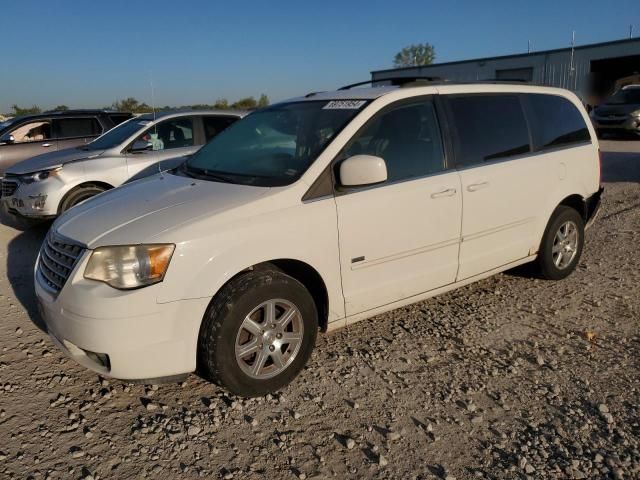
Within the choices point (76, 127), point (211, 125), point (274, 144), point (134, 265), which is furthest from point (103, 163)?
point (134, 265)

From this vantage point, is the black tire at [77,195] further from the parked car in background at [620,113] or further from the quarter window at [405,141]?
the parked car in background at [620,113]

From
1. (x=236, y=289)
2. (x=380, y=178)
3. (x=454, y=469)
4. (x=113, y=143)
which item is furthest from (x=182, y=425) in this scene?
(x=113, y=143)

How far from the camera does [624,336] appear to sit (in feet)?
13.0

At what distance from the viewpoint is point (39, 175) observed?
6.95m

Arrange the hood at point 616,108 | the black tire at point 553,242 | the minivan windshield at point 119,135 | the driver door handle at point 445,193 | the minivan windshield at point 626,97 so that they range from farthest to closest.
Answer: the minivan windshield at point 626,97, the hood at point 616,108, the minivan windshield at point 119,135, the black tire at point 553,242, the driver door handle at point 445,193

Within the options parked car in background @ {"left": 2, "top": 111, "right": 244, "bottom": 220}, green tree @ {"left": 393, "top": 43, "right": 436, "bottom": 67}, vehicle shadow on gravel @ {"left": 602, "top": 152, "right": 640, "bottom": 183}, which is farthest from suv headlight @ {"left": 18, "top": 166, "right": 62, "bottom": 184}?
green tree @ {"left": 393, "top": 43, "right": 436, "bottom": 67}

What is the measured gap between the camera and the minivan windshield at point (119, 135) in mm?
7414

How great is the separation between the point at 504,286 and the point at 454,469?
275cm

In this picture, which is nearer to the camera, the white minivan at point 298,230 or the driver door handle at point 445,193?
the white minivan at point 298,230

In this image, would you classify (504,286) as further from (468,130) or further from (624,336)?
(468,130)

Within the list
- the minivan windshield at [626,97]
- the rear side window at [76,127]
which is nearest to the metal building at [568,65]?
the minivan windshield at [626,97]

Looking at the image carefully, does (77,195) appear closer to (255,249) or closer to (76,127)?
(76,127)

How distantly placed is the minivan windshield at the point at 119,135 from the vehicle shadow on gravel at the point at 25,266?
1420 millimetres

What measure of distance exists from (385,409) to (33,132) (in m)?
10.0
